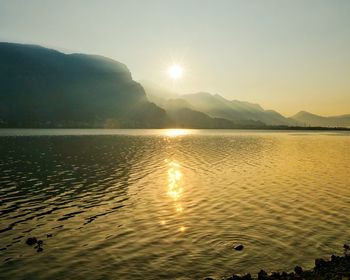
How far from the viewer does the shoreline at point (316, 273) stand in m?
20.5

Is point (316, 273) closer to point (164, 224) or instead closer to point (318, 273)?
point (318, 273)

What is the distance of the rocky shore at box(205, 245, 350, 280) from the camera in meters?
20.5

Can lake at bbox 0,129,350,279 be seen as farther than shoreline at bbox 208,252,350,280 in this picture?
Yes

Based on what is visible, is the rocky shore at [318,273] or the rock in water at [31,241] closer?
the rocky shore at [318,273]

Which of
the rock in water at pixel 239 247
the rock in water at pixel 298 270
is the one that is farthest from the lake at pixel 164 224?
the rock in water at pixel 298 270

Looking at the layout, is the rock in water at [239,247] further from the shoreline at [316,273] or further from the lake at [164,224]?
the shoreline at [316,273]

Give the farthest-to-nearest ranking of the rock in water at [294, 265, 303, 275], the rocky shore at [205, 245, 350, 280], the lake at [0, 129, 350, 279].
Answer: the lake at [0, 129, 350, 279] → the rock in water at [294, 265, 303, 275] → the rocky shore at [205, 245, 350, 280]

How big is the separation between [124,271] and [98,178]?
119 feet

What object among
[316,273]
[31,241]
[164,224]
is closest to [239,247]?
[316,273]

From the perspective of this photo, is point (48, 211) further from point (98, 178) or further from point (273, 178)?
point (273, 178)

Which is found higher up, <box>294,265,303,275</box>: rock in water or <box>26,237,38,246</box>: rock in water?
<box>26,237,38,246</box>: rock in water

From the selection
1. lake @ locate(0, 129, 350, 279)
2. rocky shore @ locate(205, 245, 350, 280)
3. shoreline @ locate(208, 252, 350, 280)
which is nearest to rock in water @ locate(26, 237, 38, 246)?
lake @ locate(0, 129, 350, 279)

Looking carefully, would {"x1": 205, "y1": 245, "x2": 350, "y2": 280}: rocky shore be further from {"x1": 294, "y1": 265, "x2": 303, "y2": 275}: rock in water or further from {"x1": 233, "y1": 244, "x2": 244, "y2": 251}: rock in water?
{"x1": 233, "y1": 244, "x2": 244, "y2": 251}: rock in water

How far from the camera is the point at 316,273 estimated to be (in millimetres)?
21219
